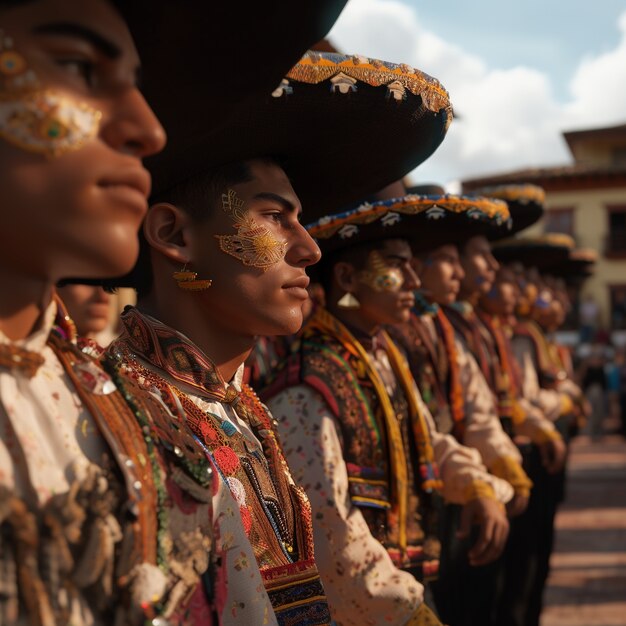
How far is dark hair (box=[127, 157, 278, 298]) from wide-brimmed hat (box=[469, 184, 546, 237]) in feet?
13.7

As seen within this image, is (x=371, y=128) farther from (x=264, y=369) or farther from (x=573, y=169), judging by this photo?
(x=573, y=169)

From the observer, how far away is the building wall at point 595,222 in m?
38.3

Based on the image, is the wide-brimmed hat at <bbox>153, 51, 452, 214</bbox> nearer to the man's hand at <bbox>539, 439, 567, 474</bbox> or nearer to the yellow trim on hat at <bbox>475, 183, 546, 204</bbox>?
the yellow trim on hat at <bbox>475, 183, 546, 204</bbox>

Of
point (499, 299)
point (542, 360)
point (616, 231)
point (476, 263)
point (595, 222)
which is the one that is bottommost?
point (476, 263)

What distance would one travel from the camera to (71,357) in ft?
5.31

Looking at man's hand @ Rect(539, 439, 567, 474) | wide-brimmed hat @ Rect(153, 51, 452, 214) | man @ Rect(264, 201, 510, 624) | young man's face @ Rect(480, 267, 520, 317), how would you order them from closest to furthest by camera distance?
wide-brimmed hat @ Rect(153, 51, 452, 214) → man @ Rect(264, 201, 510, 624) → man's hand @ Rect(539, 439, 567, 474) → young man's face @ Rect(480, 267, 520, 317)

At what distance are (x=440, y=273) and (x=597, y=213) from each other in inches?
1371

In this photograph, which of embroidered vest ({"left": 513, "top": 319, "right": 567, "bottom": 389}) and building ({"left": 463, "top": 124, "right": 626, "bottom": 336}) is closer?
embroidered vest ({"left": 513, "top": 319, "right": 567, "bottom": 389})

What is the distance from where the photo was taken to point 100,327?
4859mm

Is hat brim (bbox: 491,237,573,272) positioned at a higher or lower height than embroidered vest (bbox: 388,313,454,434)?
higher

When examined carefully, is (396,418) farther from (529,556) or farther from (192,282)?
(529,556)

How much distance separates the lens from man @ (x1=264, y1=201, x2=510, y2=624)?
130 inches

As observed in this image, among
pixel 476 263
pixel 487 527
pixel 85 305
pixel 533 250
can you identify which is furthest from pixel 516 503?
pixel 533 250

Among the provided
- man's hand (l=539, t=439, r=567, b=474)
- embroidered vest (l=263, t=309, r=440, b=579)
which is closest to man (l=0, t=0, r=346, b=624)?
embroidered vest (l=263, t=309, r=440, b=579)
